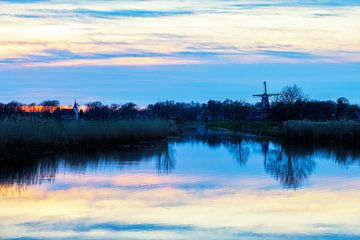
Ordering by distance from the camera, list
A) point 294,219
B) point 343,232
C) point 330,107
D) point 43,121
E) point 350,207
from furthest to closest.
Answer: point 330,107, point 43,121, point 350,207, point 294,219, point 343,232

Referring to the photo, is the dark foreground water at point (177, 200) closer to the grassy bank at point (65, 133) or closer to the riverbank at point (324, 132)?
the grassy bank at point (65, 133)

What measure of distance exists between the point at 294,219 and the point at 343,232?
42.2 inches

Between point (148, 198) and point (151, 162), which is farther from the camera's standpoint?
point (151, 162)

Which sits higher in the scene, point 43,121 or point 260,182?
point 43,121

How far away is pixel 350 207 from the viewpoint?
33.4ft

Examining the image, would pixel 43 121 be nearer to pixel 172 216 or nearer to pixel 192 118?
pixel 172 216

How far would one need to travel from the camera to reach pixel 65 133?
25.2 metres

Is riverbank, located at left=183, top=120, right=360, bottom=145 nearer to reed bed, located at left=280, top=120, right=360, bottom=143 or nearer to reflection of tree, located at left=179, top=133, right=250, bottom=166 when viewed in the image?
reed bed, located at left=280, top=120, right=360, bottom=143

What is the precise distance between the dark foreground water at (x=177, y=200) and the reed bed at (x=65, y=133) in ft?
4.52

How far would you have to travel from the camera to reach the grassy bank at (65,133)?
19984 millimetres

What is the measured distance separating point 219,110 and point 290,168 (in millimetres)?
91851

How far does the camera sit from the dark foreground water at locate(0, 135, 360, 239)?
814 cm

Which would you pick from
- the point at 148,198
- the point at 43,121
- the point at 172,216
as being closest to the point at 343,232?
the point at 172,216

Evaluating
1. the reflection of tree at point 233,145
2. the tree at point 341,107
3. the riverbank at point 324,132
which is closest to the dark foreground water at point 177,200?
the reflection of tree at point 233,145
